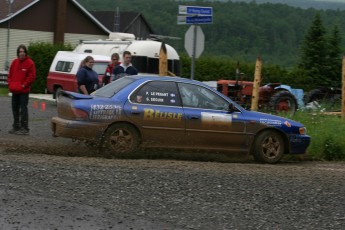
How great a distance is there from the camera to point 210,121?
11719mm

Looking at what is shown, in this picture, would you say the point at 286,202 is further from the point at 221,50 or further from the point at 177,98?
the point at 221,50

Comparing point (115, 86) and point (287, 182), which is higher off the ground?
point (115, 86)

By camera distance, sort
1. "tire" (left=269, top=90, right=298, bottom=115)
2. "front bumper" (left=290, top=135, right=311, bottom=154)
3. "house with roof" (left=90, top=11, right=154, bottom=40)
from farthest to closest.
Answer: "house with roof" (left=90, top=11, right=154, bottom=40)
"tire" (left=269, top=90, right=298, bottom=115)
"front bumper" (left=290, top=135, right=311, bottom=154)

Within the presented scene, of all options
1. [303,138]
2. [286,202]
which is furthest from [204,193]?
[303,138]

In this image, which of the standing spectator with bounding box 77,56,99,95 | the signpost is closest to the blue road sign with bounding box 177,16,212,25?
the signpost

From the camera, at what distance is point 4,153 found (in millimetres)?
10430

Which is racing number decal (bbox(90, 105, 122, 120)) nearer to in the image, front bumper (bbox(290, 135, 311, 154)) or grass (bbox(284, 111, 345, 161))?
front bumper (bbox(290, 135, 311, 154))

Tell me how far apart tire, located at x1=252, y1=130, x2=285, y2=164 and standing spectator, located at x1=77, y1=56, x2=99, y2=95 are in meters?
3.91

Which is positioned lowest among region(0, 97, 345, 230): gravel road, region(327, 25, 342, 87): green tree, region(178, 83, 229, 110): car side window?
region(0, 97, 345, 230): gravel road

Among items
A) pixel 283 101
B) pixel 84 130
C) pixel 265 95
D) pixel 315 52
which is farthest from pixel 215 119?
pixel 315 52

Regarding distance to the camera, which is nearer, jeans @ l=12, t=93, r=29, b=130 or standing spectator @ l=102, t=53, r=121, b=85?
jeans @ l=12, t=93, r=29, b=130

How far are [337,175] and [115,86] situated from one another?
4.20m

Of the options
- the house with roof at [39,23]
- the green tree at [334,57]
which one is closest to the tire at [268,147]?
the green tree at [334,57]

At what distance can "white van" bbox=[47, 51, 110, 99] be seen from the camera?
25750 mm
